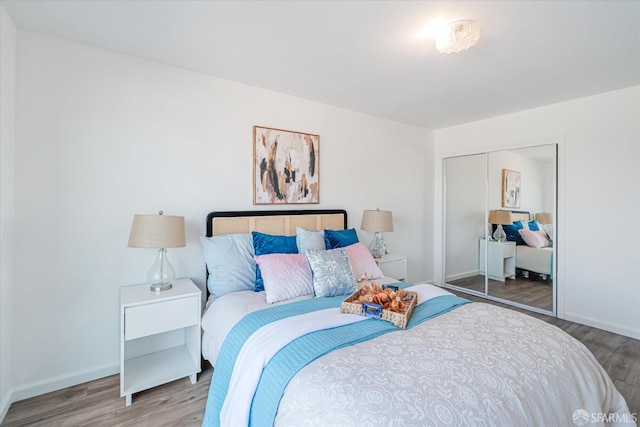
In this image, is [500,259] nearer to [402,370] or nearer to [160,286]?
[402,370]

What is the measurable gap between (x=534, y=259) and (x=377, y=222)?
81.3 inches

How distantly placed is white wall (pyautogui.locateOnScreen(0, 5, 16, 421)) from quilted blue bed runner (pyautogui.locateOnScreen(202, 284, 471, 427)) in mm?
1401

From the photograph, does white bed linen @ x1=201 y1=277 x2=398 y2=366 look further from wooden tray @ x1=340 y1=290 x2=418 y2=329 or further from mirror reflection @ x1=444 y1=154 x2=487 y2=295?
mirror reflection @ x1=444 y1=154 x2=487 y2=295

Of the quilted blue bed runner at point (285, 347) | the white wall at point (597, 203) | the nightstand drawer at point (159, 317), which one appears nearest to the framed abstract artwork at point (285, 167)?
the nightstand drawer at point (159, 317)

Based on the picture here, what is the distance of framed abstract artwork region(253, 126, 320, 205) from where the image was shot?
2979mm

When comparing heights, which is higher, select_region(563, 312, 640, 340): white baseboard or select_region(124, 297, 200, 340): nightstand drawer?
select_region(124, 297, 200, 340): nightstand drawer

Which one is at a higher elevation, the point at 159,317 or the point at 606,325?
the point at 159,317

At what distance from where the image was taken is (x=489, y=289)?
4.14m

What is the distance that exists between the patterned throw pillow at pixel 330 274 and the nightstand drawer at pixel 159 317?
35.3 inches

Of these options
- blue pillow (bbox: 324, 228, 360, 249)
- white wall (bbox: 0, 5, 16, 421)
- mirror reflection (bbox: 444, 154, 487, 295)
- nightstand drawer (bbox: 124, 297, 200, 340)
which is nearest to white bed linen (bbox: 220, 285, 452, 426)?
nightstand drawer (bbox: 124, 297, 200, 340)

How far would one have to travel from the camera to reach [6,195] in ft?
6.21

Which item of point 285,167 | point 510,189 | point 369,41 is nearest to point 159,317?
point 285,167

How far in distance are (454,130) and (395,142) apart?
1.03 m

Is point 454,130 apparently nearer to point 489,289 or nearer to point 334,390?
point 489,289
